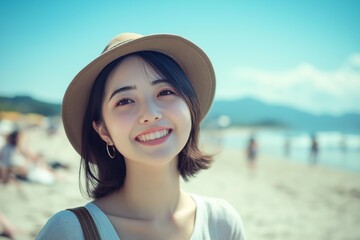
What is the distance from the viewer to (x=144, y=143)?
1.39 m

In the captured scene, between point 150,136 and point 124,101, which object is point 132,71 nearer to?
point 124,101

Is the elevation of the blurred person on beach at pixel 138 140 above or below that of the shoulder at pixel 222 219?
above

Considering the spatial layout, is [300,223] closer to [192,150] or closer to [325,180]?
[192,150]

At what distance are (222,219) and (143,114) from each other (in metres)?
0.67

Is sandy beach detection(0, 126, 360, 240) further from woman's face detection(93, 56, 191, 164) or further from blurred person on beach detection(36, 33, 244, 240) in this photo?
woman's face detection(93, 56, 191, 164)

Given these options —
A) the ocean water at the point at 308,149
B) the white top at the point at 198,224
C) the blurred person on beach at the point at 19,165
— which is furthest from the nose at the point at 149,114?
the ocean water at the point at 308,149

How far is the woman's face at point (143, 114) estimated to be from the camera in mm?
1385

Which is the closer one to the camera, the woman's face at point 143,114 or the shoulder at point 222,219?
the woman's face at point 143,114

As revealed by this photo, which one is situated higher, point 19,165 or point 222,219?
point 222,219

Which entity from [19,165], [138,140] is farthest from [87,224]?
[19,165]

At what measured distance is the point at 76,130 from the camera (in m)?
1.68

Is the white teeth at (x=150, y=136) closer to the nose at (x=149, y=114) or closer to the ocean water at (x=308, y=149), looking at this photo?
the nose at (x=149, y=114)

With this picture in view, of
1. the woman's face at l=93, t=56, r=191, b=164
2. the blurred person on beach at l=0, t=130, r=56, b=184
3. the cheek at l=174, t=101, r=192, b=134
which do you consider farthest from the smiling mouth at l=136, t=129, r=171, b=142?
the blurred person on beach at l=0, t=130, r=56, b=184

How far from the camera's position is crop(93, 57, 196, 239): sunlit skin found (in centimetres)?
139
